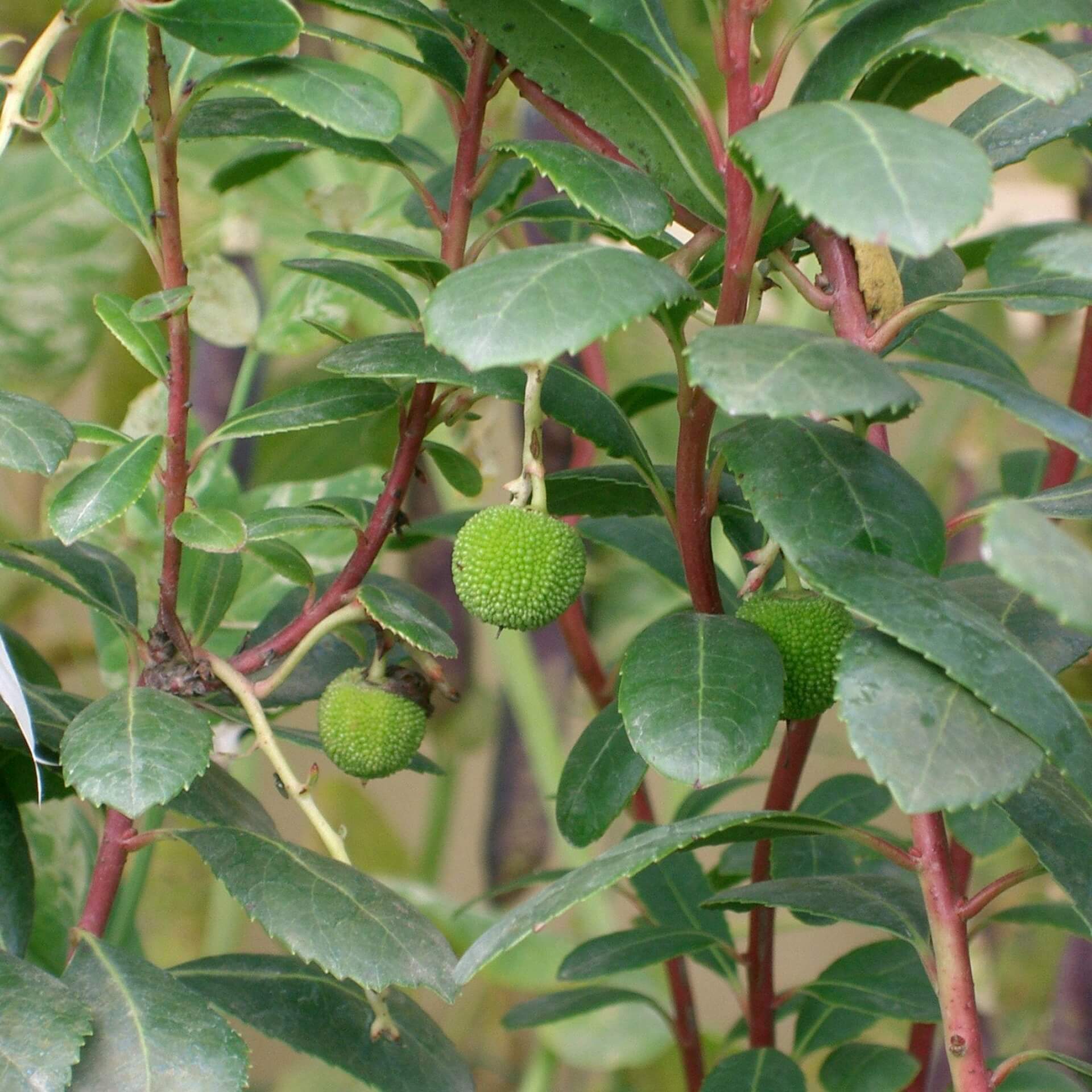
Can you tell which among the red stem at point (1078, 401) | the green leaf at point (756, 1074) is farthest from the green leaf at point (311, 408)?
the red stem at point (1078, 401)

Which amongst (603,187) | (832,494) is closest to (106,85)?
(603,187)

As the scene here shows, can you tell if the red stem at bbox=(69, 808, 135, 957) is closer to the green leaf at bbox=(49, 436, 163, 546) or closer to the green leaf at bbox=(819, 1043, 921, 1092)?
the green leaf at bbox=(49, 436, 163, 546)

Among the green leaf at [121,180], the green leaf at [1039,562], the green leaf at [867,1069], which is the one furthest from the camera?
the green leaf at [867,1069]

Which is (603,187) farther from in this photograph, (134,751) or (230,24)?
(134,751)

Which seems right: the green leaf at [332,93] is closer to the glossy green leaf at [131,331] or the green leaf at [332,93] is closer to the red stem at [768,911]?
the glossy green leaf at [131,331]

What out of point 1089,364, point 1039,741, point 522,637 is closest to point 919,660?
point 1039,741

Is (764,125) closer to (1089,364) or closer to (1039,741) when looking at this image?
(1039,741)

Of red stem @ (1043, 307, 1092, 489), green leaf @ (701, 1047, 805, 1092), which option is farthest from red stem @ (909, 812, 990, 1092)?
red stem @ (1043, 307, 1092, 489)

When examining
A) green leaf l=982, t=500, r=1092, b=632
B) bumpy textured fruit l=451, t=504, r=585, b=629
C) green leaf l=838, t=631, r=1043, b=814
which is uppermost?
green leaf l=982, t=500, r=1092, b=632
